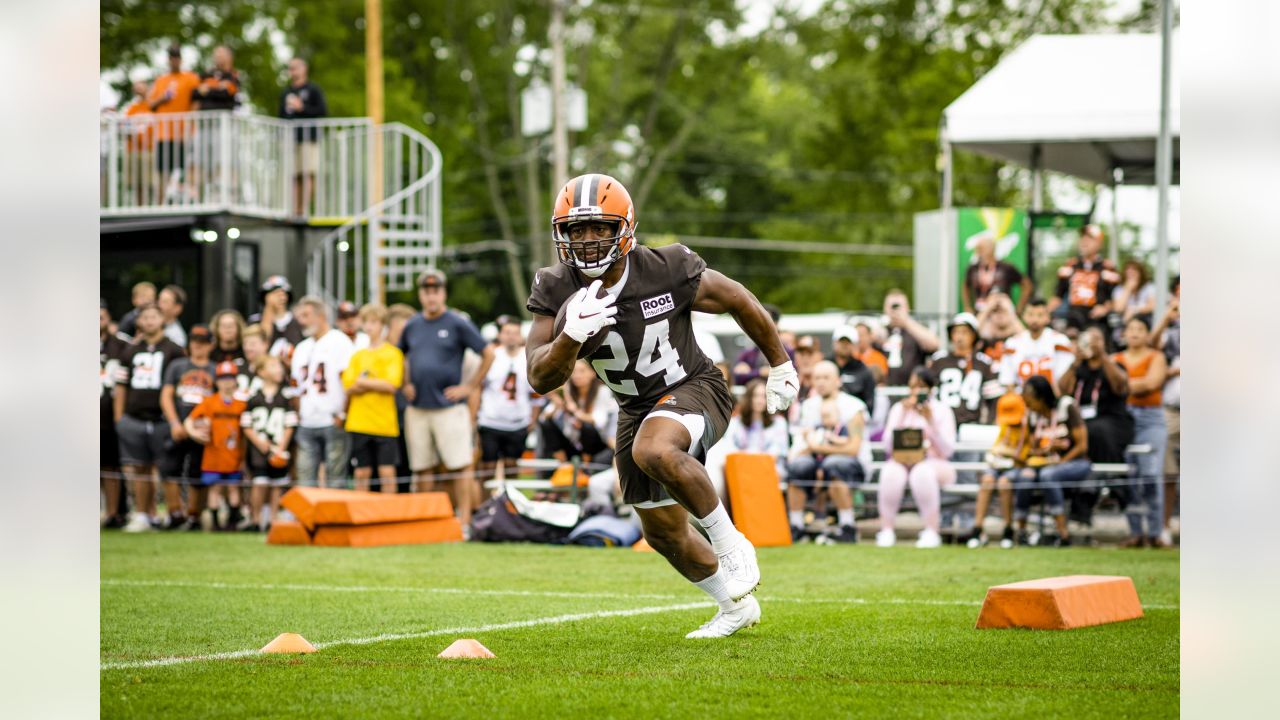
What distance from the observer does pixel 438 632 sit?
7770 millimetres

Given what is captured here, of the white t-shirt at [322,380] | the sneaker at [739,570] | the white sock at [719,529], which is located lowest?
the sneaker at [739,570]

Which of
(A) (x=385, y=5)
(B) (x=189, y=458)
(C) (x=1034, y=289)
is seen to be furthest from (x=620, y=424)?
(A) (x=385, y=5)

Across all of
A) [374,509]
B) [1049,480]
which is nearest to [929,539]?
[1049,480]

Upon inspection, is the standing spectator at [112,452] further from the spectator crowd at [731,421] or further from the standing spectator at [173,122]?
the standing spectator at [173,122]

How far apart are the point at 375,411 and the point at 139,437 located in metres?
2.91

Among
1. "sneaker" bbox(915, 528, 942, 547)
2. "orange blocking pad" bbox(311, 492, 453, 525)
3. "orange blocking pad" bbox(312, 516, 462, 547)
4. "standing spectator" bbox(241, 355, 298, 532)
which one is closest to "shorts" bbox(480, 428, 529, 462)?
"orange blocking pad" bbox(312, 516, 462, 547)

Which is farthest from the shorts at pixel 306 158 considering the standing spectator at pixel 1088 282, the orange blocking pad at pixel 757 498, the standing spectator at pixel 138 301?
the standing spectator at pixel 1088 282

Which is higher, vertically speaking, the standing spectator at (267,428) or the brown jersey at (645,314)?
the brown jersey at (645,314)

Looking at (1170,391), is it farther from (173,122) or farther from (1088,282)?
(173,122)

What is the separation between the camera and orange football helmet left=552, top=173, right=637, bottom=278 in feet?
22.6

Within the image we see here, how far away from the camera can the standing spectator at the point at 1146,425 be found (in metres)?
14.1

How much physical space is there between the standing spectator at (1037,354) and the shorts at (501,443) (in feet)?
16.5

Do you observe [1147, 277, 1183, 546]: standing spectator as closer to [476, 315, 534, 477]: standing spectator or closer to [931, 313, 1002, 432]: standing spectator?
[931, 313, 1002, 432]: standing spectator
